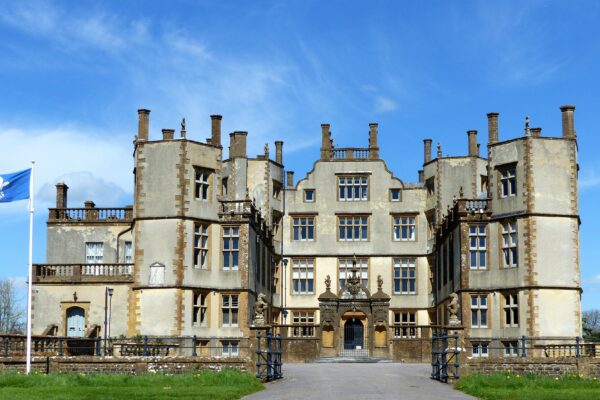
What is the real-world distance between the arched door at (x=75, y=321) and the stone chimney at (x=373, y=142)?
22.0m

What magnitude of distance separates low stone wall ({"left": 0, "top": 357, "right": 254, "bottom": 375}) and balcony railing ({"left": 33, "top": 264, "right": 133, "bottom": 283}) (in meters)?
14.1

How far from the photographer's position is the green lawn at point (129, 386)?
81.5ft

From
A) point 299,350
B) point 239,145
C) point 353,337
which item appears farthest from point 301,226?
point 299,350

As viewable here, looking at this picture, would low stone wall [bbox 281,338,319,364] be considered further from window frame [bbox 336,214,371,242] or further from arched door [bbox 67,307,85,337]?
window frame [bbox 336,214,371,242]

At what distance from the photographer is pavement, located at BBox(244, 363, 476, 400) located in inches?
1033

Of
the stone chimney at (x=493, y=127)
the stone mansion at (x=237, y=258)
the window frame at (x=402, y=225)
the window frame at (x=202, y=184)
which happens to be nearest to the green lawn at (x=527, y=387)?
the stone mansion at (x=237, y=258)

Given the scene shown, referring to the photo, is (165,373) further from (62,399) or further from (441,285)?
(441,285)

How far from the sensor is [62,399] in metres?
23.6

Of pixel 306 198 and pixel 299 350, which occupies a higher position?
pixel 306 198

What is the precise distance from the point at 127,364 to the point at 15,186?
7436 millimetres

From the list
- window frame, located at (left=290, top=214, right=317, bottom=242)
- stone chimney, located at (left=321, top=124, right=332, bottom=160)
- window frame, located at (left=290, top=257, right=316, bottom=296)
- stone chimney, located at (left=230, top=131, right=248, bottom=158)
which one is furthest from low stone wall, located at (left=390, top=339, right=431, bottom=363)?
stone chimney, located at (left=321, top=124, right=332, bottom=160)

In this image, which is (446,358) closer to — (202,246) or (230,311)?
(230,311)

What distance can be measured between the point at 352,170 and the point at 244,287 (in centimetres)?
1554

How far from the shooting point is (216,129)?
50.2 meters
